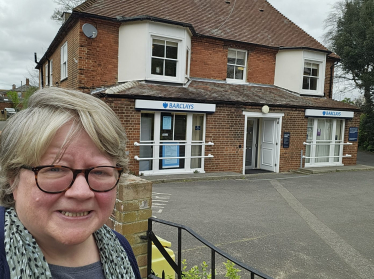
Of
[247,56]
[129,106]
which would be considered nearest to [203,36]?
[247,56]

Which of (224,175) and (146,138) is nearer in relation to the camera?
(146,138)

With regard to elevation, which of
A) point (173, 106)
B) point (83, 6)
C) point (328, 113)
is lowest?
point (173, 106)

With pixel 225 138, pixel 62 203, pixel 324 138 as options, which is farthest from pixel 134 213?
pixel 324 138

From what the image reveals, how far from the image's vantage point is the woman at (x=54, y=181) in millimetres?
1010

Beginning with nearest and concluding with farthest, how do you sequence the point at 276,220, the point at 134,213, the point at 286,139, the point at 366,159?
1. the point at 134,213
2. the point at 276,220
3. the point at 286,139
4. the point at 366,159

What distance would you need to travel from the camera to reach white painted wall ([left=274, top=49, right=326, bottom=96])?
42.1 ft

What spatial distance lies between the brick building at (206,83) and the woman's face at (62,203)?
A: 7.86 metres

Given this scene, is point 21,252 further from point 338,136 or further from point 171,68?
point 338,136

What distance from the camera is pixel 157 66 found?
10.5 m

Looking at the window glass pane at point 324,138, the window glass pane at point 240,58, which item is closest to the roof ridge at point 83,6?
the window glass pane at point 240,58

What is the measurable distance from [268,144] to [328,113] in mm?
2862

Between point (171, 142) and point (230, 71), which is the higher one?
point (230, 71)

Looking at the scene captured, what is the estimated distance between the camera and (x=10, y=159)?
1.05 meters

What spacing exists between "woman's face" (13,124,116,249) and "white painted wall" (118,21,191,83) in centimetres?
942
